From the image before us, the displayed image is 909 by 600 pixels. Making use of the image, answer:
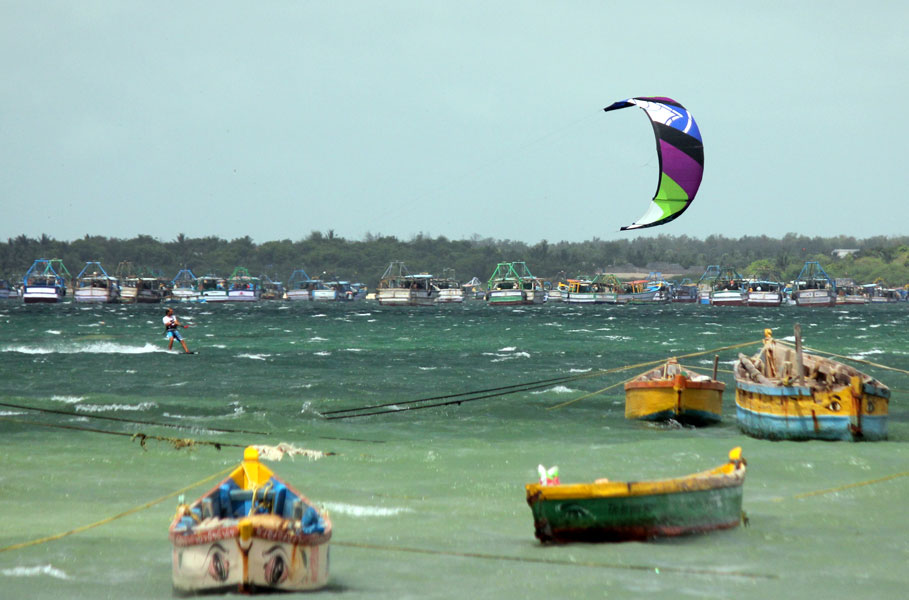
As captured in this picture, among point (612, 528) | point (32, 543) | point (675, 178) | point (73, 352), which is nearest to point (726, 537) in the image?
point (612, 528)

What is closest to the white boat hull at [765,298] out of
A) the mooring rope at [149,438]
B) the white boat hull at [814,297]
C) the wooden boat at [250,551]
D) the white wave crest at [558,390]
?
the white boat hull at [814,297]

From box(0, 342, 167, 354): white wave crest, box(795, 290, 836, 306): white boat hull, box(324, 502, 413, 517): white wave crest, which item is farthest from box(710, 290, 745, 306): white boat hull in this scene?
box(324, 502, 413, 517): white wave crest

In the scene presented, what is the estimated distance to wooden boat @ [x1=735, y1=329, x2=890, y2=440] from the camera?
20562 millimetres

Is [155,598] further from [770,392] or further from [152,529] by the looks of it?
[770,392]

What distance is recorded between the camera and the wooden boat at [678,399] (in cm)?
2380

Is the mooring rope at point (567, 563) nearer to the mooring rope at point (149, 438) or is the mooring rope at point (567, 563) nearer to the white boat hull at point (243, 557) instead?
the white boat hull at point (243, 557)

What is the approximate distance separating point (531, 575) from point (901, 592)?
3.92m

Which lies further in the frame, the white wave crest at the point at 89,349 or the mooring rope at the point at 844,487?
the white wave crest at the point at 89,349

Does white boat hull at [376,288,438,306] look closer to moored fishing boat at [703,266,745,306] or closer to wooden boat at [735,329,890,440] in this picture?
moored fishing boat at [703,266,745,306]

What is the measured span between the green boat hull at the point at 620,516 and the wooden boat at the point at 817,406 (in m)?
9.30

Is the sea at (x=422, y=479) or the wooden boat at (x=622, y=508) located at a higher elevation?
the wooden boat at (x=622, y=508)

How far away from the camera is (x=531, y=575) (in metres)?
11.1

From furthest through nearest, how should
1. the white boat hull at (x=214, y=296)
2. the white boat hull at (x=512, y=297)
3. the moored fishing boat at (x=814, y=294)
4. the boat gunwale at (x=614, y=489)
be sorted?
1. the white boat hull at (x=214, y=296)
2. the moored fishing boat at (x=814, y=294)
3. the white boat hull at (x=512, y=297)
4. the boat gunwale at (x=614, y=489)

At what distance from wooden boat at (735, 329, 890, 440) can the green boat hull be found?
366 inches
